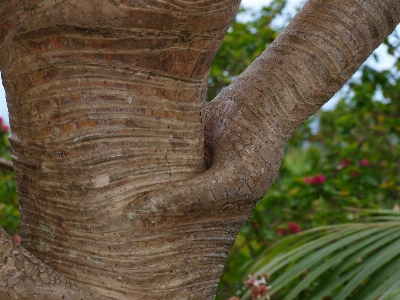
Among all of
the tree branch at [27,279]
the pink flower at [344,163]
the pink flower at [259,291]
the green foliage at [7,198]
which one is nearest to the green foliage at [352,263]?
the pink flower at [259,291]

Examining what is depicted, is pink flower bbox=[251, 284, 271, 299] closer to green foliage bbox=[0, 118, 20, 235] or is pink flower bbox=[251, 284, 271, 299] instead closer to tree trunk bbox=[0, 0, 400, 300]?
tree trunk bbox=[0, 0, 400, 300]

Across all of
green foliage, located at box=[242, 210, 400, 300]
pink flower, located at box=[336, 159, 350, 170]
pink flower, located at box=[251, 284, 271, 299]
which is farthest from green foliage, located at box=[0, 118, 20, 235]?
pink flower, located at box=[336, 159, 350, 170]

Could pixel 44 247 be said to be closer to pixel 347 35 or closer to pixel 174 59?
pixel 174 59

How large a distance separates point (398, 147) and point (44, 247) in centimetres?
295

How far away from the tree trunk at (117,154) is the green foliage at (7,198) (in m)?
1.75

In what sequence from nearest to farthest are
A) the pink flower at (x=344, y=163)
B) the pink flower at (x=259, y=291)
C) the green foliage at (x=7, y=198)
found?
the pink flower at (x=259, y=291)
the green foliage at (x=7, y=198)
the pink flower at (x=344, y=163)

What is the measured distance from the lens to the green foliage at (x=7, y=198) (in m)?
2.90

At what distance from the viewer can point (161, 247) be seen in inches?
45.6

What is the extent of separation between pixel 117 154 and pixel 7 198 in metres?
2.16

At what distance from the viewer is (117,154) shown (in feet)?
3.68

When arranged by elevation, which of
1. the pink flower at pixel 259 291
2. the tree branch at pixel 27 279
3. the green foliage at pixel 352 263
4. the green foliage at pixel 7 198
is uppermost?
the green foliage at pixel 7 198

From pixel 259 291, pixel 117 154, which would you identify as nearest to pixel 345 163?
pixel 259 291

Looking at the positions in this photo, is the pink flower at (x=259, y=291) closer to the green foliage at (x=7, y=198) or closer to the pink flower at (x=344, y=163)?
the green foliage at (x=7, y=198)

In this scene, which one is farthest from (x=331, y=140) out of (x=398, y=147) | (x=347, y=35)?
(x=347, y=35)
